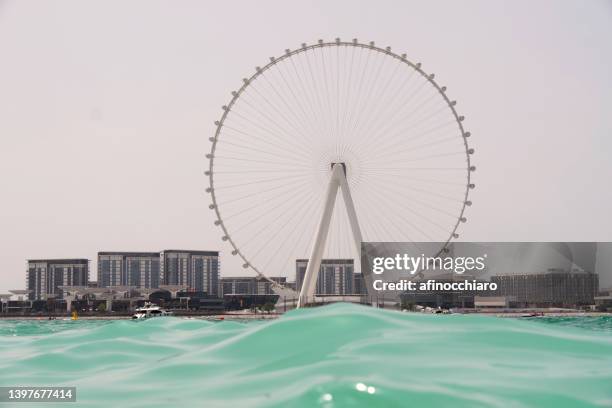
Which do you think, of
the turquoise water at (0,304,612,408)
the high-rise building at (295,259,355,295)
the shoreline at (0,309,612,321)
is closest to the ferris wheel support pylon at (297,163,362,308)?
the turquoise water at (0,304,612,408)

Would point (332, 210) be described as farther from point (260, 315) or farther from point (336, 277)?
point (336, 277)

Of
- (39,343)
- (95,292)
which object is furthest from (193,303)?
(39,343)

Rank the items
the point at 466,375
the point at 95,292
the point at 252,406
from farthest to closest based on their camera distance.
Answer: the point at 95,292, the point at 466,375, the point at 252,406

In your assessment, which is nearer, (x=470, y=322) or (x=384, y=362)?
(x=384, y=362)

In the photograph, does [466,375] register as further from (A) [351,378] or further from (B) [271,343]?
(B) [271,343]

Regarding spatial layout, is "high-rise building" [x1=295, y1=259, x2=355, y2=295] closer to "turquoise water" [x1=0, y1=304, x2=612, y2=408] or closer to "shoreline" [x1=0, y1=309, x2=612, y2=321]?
"shoreline" [x1=0, y1=309, x2=612, y2=321]

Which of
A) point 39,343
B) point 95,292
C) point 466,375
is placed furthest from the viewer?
Answer: point 95,292
